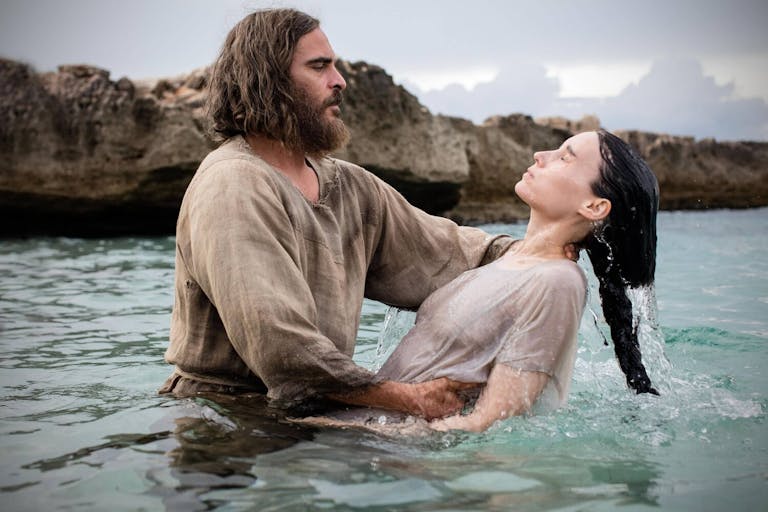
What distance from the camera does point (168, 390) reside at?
3611 mm

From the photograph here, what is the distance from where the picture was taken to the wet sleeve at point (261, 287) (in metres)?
2.99

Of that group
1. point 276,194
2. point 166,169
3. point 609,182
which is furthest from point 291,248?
point 166,169

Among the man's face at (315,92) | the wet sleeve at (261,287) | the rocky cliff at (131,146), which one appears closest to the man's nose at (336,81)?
the man's face at (315,92)

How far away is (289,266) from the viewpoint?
3.08 meters

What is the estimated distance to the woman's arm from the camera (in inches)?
121

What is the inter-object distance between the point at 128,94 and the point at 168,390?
9.16 m

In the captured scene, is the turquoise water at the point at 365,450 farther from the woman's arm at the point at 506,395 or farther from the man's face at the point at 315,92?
the man's face at the point at 315,92

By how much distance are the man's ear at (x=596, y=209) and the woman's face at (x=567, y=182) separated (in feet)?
0.05

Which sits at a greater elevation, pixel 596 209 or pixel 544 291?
pixel 596 209

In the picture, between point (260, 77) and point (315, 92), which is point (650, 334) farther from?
point (260, 77)

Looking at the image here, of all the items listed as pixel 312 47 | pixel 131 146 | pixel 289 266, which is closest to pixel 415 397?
pixel 289 266

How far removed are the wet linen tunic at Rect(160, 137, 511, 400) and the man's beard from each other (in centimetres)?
14

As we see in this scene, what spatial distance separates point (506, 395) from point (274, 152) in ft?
4.17

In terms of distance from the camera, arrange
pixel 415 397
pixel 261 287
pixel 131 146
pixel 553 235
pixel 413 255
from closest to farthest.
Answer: pixel 261 287 < pixel 415 397 < pixel 553 235 < pixel 413 255 < pixel 131 146
